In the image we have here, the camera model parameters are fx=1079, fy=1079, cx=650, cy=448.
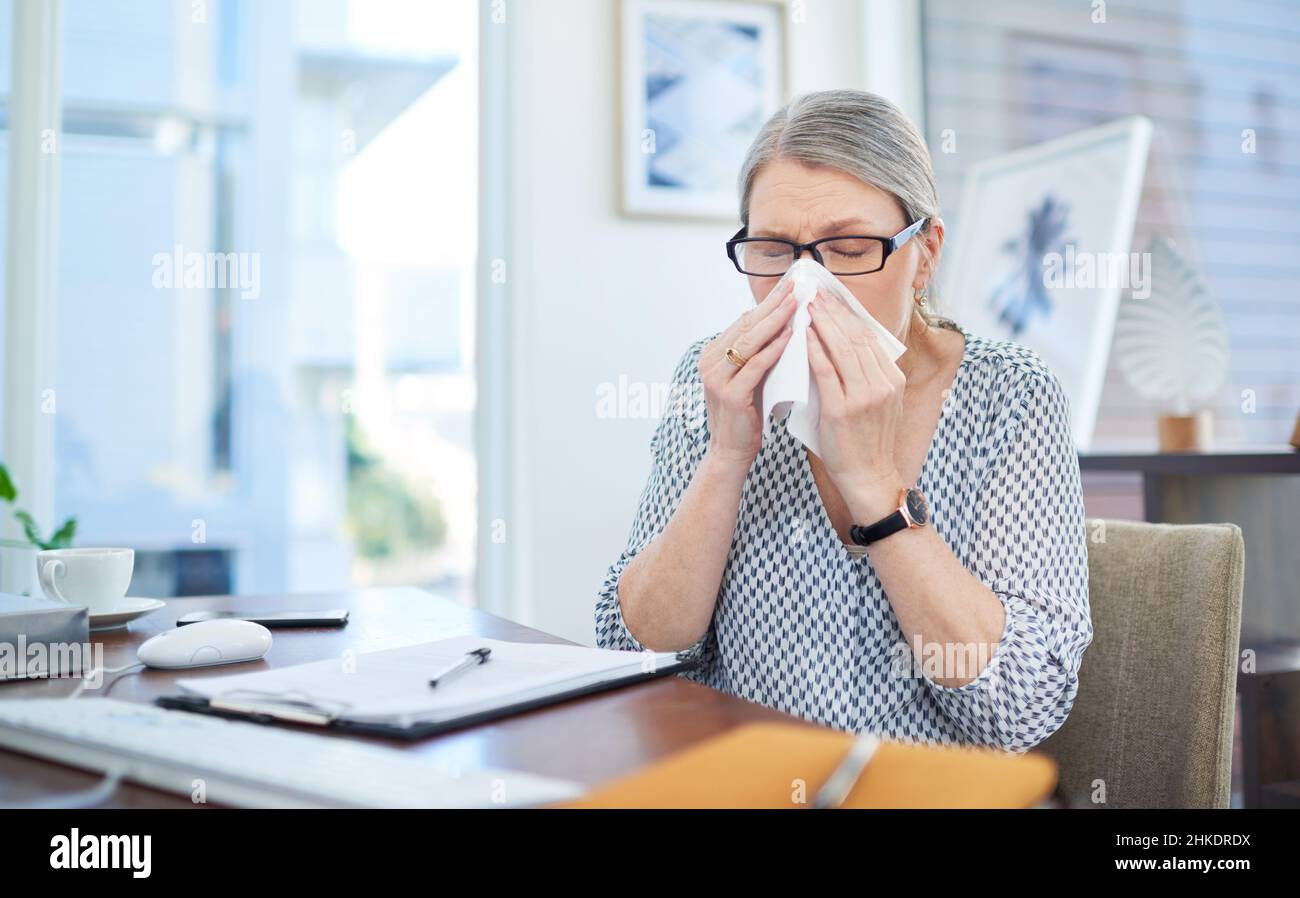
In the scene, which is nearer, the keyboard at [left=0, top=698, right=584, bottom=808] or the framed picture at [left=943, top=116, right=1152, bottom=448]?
the keyboard at [left=0, top=698, right=584, bottom=808]

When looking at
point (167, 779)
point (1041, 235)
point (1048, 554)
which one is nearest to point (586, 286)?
point (1041, 235)

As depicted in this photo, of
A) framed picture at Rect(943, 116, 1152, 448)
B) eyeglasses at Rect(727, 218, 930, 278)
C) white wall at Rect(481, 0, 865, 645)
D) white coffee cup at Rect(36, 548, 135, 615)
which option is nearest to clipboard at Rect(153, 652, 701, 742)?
white coffee cup at Rect(36, 548, 135, 615)

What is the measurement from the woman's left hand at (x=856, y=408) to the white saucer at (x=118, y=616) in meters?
0.83

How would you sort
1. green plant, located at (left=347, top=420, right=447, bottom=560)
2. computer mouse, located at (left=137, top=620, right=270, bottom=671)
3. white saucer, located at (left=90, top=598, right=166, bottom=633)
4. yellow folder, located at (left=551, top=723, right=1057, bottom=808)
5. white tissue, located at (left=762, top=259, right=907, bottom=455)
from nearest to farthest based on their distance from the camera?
yellow folder, located at (left=551, top=723, right=1057, bottom=808), computer mouse, located at (left=137, top=620, right=270, bottom=671), white tissue, located at (left=762, top=259, right=907, bottom=455), white saucer, located at (left=90, top=598, right=166, bottom=633), green plant, located at (left=347, top=420, right=447, bottom=560)

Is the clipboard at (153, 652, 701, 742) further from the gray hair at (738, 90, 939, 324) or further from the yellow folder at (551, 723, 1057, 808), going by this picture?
the gray hair at (738, 90, 939, 324)

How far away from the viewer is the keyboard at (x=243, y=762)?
569 millimetres

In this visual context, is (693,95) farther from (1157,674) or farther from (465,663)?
(465,663)

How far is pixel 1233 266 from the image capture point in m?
2.30

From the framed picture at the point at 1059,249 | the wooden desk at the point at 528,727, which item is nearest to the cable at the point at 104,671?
the wooden desk at the point at 528,727

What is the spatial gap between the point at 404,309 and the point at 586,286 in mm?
505

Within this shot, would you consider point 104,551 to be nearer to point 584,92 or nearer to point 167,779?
point 167,779

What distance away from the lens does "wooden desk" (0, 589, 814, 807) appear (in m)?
0.67

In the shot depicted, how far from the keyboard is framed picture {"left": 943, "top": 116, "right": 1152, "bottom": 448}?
6.16 ft

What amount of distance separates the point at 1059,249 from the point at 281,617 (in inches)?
78.2
